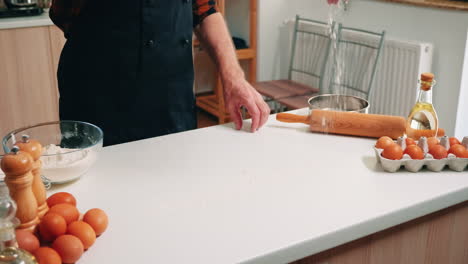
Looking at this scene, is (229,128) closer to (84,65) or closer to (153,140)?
(153,140)

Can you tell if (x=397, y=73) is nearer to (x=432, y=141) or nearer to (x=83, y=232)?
(x=432, y=141)

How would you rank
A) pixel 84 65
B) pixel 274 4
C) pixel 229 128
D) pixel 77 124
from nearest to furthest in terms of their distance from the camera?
pixel 77 124 < pixel 229 128 < pixel 84 65 < pixel 274 4

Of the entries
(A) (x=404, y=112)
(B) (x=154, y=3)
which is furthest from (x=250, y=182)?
(A) (x=404, y=112)

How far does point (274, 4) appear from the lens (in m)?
3.81

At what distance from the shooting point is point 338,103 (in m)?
1.49

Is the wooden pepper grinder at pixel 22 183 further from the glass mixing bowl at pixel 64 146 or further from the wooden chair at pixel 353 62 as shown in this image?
the wooden chair at pixel 353 62

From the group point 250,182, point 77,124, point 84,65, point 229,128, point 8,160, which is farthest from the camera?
point 84,65

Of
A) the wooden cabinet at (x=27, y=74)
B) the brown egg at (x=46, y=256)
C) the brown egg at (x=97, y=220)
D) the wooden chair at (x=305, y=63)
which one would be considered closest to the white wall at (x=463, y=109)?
the wooden chair at (x=305, y=63)

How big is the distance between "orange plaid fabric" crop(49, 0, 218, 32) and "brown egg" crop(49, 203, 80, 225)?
787 mm

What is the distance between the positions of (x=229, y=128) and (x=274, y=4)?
8.26ft

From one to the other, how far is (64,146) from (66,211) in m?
0.44

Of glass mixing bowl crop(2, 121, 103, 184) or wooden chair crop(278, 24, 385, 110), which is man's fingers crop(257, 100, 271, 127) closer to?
glass mixing bowl crop(2, 121, 103, 184)

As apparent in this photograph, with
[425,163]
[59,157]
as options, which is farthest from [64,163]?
[425,163]

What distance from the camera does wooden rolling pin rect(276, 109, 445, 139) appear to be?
1336 millimetres
